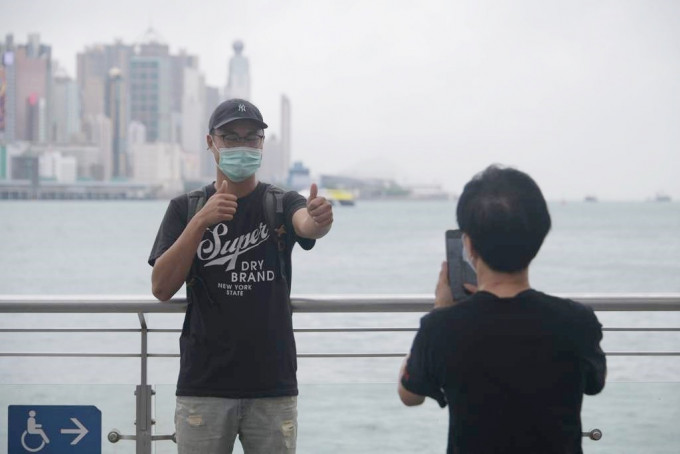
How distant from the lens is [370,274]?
38969 mm

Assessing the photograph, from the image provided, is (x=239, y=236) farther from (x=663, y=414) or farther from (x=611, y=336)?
(x=611, y=336)

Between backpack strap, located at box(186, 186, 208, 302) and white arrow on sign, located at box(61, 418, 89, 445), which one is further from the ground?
backpack strap, located at box(186, 186, 208, 302)

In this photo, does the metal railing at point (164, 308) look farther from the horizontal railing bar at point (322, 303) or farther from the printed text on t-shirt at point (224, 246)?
the printed text on t-shirt at point (224, 246)

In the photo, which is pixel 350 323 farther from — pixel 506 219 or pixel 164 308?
pixel 506 219

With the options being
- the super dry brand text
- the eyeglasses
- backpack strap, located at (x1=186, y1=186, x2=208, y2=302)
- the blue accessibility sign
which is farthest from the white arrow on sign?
the eyeglasses

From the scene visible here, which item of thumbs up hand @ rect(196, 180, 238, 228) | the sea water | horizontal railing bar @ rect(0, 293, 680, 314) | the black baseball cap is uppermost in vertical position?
the black baseball cap

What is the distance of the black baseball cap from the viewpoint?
303cm

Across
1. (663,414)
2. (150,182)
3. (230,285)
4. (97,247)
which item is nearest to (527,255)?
(230,285)

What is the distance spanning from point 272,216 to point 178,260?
34 cm

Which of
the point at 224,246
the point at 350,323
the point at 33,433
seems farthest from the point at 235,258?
the point at 350,323

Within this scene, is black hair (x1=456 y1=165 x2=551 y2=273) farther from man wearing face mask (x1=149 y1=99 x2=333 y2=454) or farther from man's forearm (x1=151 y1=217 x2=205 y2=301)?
man's forearm (x1=151 y1=217 x2=205 y2=301)

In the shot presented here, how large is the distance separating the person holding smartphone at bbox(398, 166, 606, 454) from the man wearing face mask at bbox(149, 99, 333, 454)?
94 centimetres

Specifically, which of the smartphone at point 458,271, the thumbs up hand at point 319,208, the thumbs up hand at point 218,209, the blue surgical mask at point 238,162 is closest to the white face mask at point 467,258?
the smartphone at point 458,271

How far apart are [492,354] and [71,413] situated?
2064 mm
